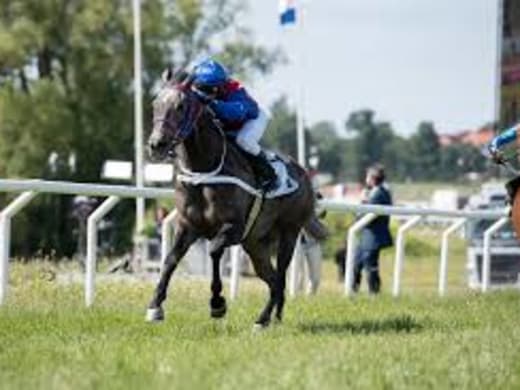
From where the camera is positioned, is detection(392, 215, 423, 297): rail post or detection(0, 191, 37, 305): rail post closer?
detection(0, 191, 37, 305): rail post

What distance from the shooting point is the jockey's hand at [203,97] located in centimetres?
950

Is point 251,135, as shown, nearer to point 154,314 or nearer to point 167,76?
point 167,76

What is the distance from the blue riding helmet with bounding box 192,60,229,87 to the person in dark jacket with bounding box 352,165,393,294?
21.7 ft

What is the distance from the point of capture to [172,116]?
907 cm

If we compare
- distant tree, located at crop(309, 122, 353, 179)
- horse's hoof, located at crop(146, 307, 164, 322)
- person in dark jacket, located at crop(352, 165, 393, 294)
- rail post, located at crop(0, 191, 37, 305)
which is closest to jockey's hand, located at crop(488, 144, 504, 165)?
horse's hoof, located at crop(146, 307, 164, 322)

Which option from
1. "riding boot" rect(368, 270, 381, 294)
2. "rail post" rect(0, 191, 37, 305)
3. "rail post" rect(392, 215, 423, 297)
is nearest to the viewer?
"rail post" rect(0, 191, 37, 305)

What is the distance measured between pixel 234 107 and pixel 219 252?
122 centimetres

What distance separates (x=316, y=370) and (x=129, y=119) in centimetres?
3037

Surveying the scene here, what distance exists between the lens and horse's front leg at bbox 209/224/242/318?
30.7 feet

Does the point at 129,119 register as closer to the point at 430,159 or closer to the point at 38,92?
the point at 38,92

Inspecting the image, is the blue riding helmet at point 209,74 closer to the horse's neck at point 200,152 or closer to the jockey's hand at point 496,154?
the horse's neck at point 200,152

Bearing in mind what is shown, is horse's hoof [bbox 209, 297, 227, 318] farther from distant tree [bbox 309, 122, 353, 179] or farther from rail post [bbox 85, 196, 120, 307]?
distant tree [bbox 309, 122, 353, 179]

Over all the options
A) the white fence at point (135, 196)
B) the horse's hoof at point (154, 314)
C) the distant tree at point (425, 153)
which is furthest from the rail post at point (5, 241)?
the distant tree at point (425, 153)

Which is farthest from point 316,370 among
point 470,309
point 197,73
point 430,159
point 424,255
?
point 430,159
